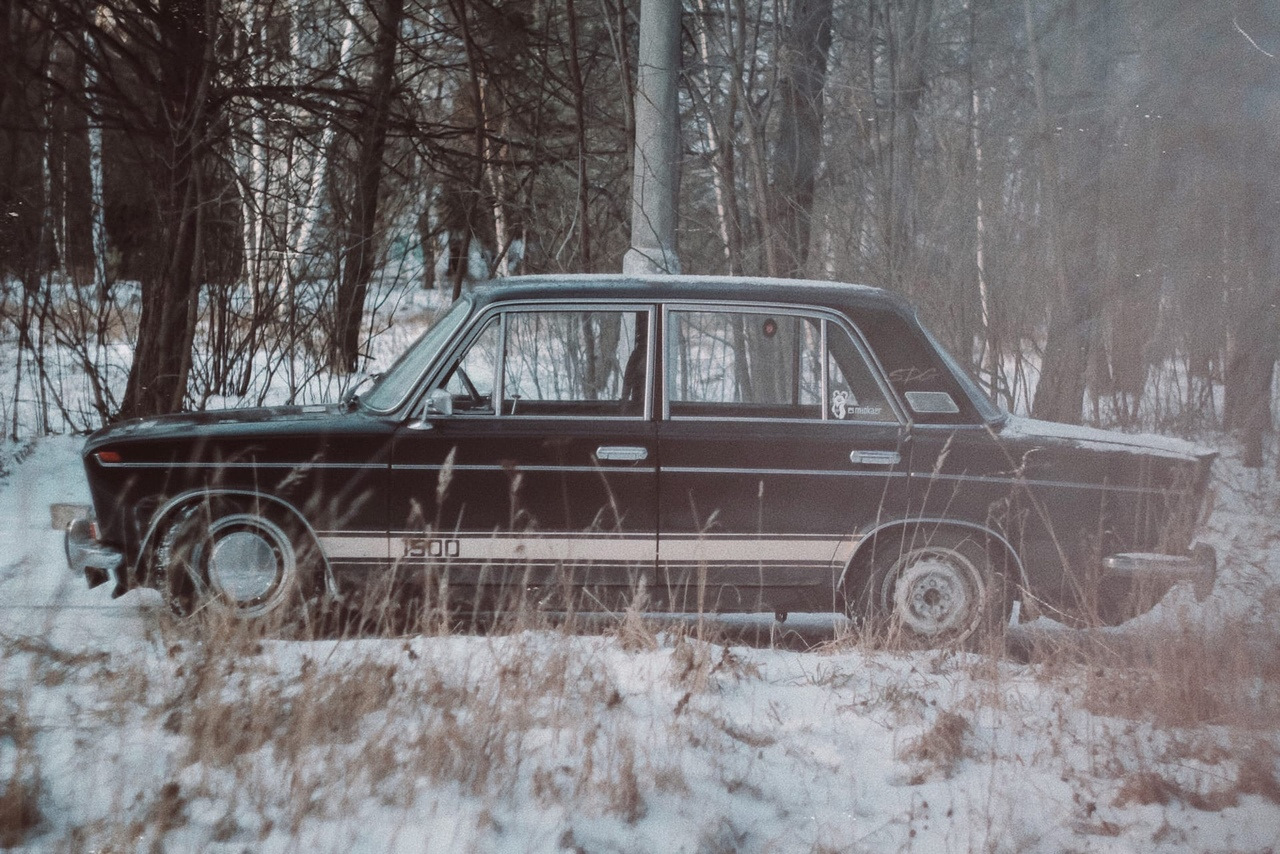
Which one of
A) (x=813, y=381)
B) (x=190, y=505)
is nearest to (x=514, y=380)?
(x=813, y=381)

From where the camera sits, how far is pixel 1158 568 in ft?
18.1

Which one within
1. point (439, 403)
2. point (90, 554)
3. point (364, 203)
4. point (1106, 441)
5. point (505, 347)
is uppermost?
point (364, 203)

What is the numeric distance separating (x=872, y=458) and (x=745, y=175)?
21.4 feet

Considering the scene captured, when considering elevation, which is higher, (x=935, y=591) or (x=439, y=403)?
(x=439, y=403)

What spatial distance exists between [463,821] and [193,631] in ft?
5.68

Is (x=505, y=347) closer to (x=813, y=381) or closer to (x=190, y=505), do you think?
(x=190, y=505)

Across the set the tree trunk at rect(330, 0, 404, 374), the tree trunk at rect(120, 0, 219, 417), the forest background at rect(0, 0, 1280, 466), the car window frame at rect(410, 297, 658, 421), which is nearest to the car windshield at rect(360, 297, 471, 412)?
the car window frame at rect(410, 297, 658, 421)

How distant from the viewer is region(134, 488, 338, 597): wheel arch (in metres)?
5.55

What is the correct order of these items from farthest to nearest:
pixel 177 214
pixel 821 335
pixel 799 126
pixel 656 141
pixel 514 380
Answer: pixel 799 126 → pixel 177 214 → pixel 656 141 → pixel 514 380 → pixel 821 335

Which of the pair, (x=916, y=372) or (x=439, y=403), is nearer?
(x=439, y=403)

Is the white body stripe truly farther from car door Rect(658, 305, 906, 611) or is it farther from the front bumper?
the front bumper

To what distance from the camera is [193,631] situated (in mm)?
4672

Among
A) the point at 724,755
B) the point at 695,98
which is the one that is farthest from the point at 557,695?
the point at 695,98

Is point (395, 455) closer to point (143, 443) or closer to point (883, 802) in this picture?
point (143, 443)
